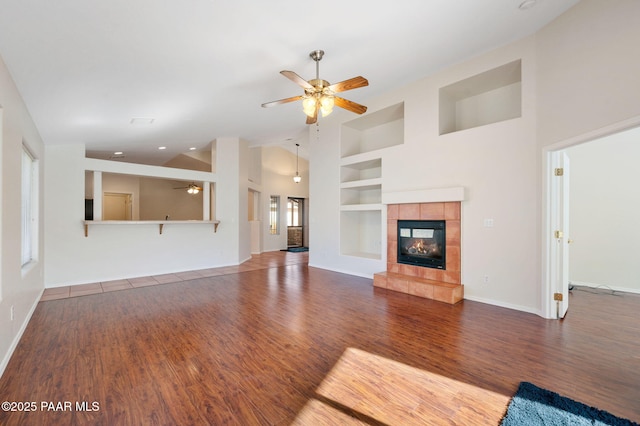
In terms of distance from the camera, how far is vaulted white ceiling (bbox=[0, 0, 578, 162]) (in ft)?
7.70

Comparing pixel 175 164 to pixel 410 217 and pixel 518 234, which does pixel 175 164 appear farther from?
pixel 518 234

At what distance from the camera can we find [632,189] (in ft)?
14.8

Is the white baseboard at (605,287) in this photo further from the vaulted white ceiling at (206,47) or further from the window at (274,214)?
the window at (274,214)

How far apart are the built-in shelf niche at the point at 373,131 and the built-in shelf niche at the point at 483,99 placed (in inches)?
36.1

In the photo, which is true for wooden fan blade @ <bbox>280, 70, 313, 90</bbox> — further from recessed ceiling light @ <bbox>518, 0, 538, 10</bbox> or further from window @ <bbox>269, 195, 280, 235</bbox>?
window @ <bbox>269, 195, 280, 235</bbox>

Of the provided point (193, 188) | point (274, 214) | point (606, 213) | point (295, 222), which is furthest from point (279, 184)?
point (606, 213)

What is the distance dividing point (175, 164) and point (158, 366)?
335 inches

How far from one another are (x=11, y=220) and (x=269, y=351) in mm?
2668

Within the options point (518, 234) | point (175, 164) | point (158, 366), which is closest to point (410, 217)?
point (518, 234)

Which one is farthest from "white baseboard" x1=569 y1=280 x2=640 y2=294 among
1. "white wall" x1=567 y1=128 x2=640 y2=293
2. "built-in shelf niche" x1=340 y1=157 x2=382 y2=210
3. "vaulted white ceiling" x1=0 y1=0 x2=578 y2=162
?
"vaulted white ceiling" x1=0 y1=0 x2=578 y2=162

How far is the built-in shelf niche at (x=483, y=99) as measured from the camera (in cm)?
414

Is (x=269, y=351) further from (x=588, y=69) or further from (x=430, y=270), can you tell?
(x=588, y=69)

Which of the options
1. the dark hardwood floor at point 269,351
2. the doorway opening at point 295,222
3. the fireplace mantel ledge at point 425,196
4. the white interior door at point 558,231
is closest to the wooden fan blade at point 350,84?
the fireplace mantel ledge at point 425,196

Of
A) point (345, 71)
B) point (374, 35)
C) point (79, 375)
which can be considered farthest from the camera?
point (345, 71)
